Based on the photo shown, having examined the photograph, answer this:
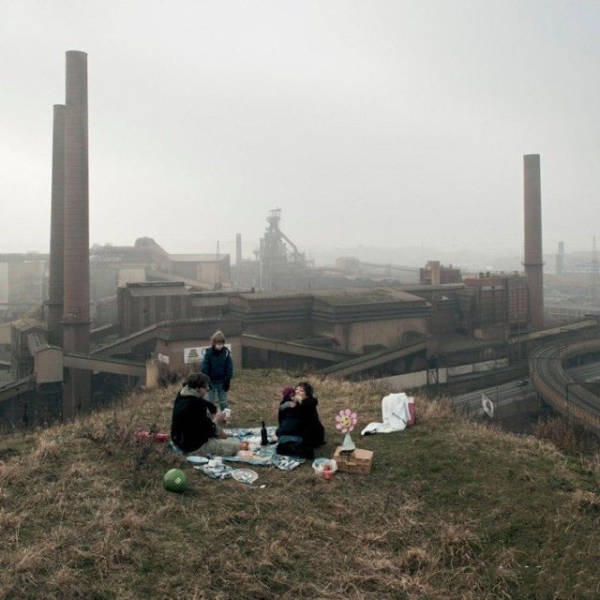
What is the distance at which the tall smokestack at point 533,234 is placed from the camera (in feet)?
144

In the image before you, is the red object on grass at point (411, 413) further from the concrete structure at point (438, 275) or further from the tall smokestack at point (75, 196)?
the concrete structure at point (438, 275)

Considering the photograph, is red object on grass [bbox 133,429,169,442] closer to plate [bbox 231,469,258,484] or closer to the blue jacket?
plate [bbox 231,469,258,484]

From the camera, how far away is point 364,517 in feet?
19.0

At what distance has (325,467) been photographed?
682 cm

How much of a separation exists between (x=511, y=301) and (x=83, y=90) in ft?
109

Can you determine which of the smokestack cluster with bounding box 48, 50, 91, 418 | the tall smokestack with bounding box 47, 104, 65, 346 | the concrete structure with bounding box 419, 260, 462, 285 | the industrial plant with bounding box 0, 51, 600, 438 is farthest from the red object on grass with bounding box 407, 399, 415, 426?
the concrete structure with bounding box 419, 260, 462, 285

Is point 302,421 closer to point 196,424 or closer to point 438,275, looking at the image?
point 196,424

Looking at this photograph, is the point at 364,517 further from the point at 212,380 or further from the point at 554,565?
the point at 212,380

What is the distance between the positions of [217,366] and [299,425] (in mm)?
2533

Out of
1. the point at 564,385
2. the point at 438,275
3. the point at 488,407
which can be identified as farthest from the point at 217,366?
the point at 438,275

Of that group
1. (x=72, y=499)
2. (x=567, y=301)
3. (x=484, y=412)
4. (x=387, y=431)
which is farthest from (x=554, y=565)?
(x=567, y=301)

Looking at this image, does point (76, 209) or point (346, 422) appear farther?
point (76, 209)

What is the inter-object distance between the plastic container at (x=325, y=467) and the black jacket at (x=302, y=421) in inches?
13.4

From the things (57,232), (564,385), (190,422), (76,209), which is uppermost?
(76,209)
